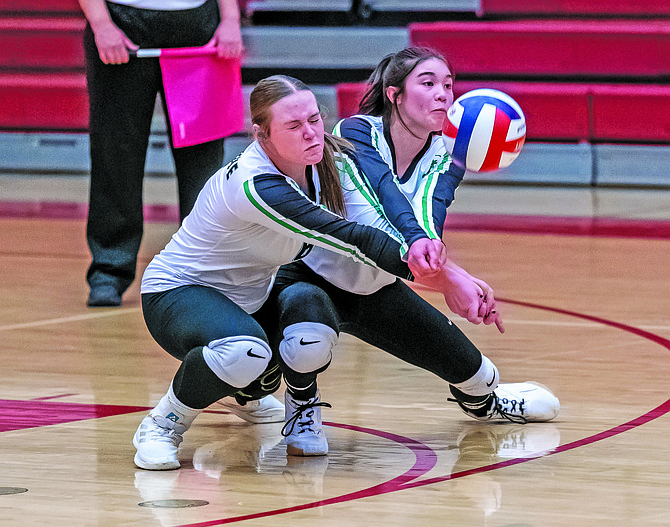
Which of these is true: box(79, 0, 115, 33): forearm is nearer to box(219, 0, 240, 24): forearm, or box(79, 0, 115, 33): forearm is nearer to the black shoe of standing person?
box(219, 0, 240, 24): forearm

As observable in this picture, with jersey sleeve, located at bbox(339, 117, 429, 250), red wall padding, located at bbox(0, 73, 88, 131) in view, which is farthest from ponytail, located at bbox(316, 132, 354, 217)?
red wall padding, located at bbox(0, 73, 88, 131)

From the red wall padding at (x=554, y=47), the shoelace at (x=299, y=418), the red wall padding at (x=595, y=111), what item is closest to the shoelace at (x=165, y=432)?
the shoelace at (x=299, y=418)

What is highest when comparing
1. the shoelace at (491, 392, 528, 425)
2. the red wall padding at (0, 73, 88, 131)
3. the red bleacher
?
the shoelace at (491, 392, 528, 425)

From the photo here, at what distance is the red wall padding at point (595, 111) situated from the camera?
6.88 meters

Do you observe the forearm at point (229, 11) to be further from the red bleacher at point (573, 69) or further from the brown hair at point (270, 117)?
the red bleacher at point (573, 69)

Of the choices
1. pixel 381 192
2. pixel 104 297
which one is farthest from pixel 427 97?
pixel 104 297

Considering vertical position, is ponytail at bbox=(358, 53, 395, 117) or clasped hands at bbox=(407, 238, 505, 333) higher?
ponytail at bbox=(358, 53, 395, 117)

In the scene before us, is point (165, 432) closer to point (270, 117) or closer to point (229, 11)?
point (270, 117)

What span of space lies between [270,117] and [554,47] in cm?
528

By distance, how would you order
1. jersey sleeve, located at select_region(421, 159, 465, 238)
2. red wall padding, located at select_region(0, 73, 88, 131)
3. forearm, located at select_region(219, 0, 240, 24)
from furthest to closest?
red wall padding, located at select_region(0, 73, 88, 131)
forearm, located at select_region(219, 0, 240, 24)
jersey sleeve, located at select_region(421, 159, 465, 238)

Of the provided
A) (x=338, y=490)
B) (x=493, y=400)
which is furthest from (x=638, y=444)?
(x=338, y=490)

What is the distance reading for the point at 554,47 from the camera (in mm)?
7172

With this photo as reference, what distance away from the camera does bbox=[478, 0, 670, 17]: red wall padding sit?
7.18m

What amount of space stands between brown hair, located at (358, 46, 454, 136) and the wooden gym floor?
1.99ft
